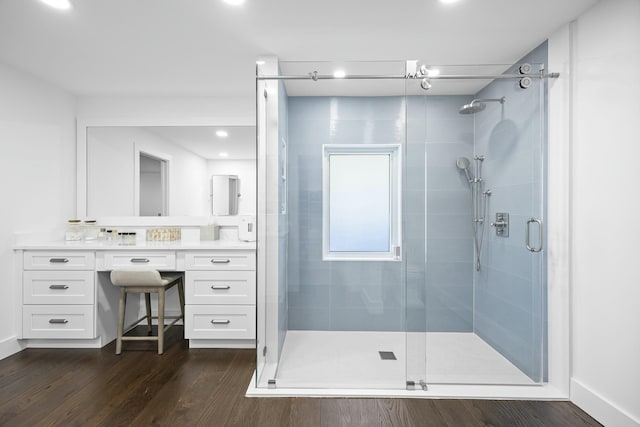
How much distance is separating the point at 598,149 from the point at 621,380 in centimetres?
126

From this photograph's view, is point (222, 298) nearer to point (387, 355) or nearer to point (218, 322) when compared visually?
point (218, 322)

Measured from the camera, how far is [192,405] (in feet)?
6.89

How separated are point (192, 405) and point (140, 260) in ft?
4.57

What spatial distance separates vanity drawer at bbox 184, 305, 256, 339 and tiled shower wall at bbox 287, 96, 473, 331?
0.56 meters

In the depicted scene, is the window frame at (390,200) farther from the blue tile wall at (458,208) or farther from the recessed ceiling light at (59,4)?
the recessed ceiling light at (59,4)

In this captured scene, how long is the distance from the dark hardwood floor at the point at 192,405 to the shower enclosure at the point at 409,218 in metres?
0.21

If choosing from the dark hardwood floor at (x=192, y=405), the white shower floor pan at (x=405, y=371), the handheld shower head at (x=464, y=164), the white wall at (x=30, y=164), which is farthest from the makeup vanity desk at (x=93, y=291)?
the handheld shower head at (x=464, y=164)

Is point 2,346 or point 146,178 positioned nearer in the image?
point 2,346

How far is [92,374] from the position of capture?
251 cm

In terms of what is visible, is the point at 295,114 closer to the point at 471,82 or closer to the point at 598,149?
the point at 471,82

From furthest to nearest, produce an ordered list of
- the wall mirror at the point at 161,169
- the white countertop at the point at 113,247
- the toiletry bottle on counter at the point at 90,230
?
the wall mirror at the point at 161,169 → the toiletry bottle on counter at the point at 90,230 → the white countertop at the point at 113,247

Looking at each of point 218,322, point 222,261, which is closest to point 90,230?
point 222,261

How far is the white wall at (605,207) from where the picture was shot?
1769 millimetres

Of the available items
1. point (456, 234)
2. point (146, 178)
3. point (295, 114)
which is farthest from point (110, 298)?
point (456, 234)
